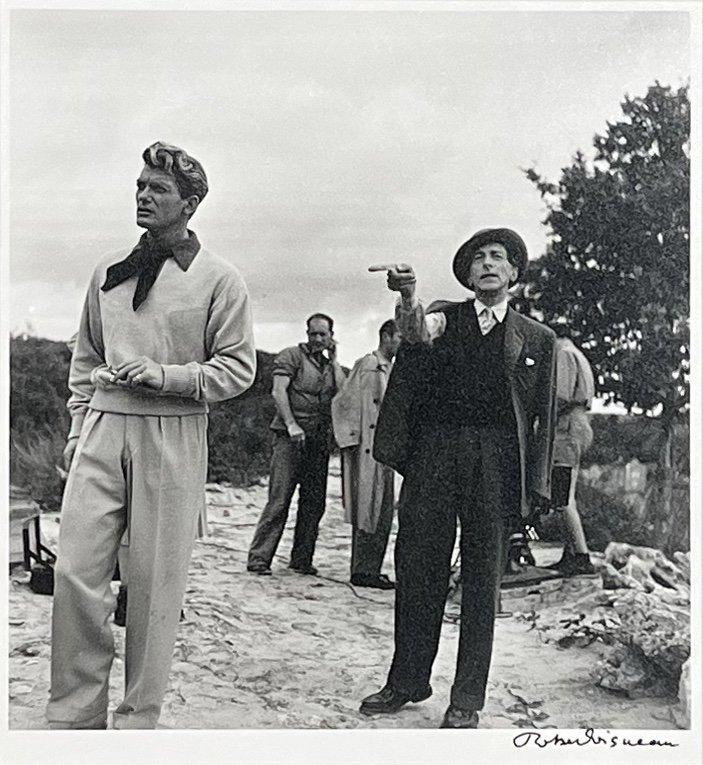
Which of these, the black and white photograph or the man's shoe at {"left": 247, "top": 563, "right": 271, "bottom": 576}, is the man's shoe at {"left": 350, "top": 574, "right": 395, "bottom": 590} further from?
the man's shoe at {"left": 247, "top": 563, "right": 271, "bottom": 576}

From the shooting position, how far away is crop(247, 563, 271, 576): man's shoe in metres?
4.05

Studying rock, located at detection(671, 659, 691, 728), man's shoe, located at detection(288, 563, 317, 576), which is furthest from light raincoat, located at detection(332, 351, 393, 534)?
rock, located at detection(671, 659, 691, 728)

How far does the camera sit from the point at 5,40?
4.08 m

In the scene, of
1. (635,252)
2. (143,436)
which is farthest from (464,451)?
(143,436)

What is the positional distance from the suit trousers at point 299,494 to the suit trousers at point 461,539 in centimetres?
31

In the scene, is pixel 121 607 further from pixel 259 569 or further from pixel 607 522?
pixel 607 522

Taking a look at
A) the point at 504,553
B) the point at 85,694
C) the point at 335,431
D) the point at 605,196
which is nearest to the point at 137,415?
the point at 335,431

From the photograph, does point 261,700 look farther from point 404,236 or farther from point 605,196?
point 605,196

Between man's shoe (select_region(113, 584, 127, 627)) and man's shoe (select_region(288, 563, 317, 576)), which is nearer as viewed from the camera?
man's shoe (select_region(113, 584, 127, 627))

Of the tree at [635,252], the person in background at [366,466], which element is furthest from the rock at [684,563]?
the person in background at [366,466]

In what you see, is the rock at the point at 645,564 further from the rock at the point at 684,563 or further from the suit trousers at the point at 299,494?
the suit trousers at the point at 299,494

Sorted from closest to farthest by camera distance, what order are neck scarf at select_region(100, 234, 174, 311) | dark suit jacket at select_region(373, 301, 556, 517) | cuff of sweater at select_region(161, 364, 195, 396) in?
cuff of sweater at select_region(161, 364, 195, 396) < neck scarf at select_region(100, 234, 174, 311) < dark suit jacket at select_region(373, 301, 556, 517)

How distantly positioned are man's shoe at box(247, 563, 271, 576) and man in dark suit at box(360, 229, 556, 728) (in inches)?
17.5

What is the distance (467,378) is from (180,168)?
1.20m
